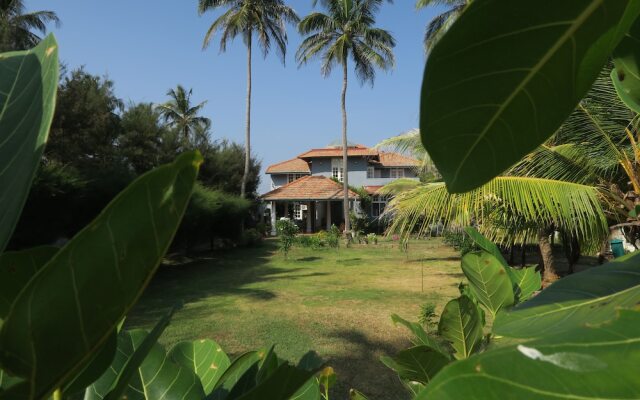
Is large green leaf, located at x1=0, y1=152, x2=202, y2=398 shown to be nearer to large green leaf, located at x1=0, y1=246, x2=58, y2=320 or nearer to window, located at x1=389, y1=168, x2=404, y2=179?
large green leaf, located at x1=0, y1=246, x2=58, y2=320

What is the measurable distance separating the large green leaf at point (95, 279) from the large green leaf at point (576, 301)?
23cm

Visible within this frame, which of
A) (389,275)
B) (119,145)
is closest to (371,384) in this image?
(389,275)

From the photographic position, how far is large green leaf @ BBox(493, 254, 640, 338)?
10.9 inches

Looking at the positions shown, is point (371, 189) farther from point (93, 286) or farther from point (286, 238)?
point (93, 286)

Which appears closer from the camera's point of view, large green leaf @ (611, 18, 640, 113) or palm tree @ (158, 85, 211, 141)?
large green leaf @ (611, 18, 640, 113)

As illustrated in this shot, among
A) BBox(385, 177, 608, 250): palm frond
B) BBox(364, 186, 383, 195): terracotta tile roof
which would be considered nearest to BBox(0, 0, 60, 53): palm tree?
BBox(385, 177, 608, 250): palm frond

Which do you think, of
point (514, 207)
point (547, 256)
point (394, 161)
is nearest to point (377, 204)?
point (394, 161)

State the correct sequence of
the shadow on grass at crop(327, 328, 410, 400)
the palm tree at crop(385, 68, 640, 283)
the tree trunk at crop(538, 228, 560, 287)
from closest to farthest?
the shadow on grass at crop(327, 328, 410, 400), the palm tree at crop(385, 68, 640, 283), the tree trunk at crop(538, 228, 560, 287)

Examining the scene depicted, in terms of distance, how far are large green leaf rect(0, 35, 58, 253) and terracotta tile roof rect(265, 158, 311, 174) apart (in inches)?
1060

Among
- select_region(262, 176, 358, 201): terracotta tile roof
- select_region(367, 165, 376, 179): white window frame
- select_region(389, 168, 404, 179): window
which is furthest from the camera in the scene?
select_region(389, 168, 404, 179): window

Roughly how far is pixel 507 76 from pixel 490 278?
647mm

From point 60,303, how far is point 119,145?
17.6 m

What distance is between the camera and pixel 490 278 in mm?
806

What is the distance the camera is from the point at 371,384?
4102mm
